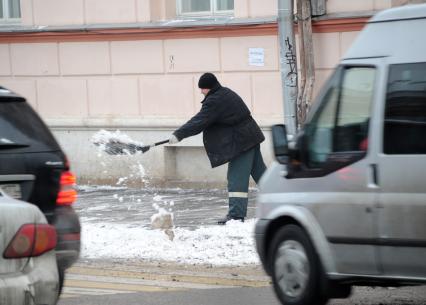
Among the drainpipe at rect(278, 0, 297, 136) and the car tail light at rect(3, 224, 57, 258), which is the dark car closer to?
the car tail light at rect(3, 224, 57, 258)

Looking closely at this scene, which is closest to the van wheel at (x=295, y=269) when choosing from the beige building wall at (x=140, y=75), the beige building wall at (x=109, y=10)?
the beige building wall at (x=140, y=75)

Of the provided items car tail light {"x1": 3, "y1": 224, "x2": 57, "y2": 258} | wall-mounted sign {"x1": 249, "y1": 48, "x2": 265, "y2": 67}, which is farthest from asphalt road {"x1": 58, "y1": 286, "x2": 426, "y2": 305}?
wall-mounted sign {"x1": 249, "y1": 48, "x2": 265, "y2": 67}

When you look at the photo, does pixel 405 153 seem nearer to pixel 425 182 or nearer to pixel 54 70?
pixel 425 182

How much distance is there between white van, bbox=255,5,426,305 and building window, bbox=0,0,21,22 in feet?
37.9

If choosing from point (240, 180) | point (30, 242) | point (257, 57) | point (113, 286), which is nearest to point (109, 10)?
point (257, 57)

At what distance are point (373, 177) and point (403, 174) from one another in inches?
10.4

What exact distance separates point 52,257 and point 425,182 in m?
2.41

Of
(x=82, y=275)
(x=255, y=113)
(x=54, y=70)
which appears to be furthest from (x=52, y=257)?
(x=54, y=70)

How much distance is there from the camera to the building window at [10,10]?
18688mm

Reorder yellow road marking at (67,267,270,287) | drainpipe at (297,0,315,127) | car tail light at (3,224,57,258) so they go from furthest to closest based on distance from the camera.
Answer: drainpipe at (297,0,315,127)
yellow road marking at (67,267,270,287)
car tail light at (3,224,57,258)

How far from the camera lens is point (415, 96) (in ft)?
23.0

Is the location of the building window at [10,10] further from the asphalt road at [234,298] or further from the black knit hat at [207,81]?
the asphalt road at [234,298]

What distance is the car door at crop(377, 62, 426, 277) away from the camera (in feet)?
22.4

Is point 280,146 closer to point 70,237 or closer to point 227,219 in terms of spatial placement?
point 70,237
